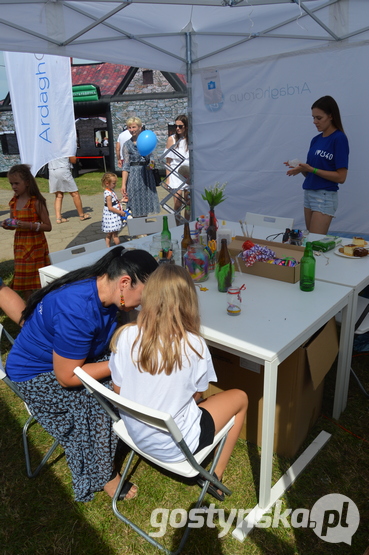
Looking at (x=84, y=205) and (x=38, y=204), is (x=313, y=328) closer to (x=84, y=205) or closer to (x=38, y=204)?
(x=38, y=204)

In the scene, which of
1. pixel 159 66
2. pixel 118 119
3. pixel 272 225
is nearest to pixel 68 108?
pixel 159 66

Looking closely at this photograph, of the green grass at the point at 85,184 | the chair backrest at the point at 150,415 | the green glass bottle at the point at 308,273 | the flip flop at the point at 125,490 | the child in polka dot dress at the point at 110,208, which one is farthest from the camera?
the green grass at the point at 85,184

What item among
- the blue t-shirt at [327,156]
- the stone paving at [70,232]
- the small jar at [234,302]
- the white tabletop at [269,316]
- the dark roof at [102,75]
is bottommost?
the stone paving at [70,232]

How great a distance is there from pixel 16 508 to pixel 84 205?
25.6 ft

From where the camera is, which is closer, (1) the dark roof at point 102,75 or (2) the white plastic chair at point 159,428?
(2) the white plastic chair at point 159,428

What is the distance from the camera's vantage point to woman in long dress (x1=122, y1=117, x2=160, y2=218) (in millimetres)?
5551

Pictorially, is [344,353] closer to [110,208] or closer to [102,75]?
[110,208]

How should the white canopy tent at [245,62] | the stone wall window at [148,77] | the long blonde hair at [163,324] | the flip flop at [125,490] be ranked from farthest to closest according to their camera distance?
the stone wall window at [148,77], the white canopy tent at [245,62], the flip flop at [125,490], the long blonde hair at [163,324]

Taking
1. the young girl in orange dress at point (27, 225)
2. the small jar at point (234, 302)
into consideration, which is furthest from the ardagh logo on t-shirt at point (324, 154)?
the young girl in orange dress at point (27, 225)

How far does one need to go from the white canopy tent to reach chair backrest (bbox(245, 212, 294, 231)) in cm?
154

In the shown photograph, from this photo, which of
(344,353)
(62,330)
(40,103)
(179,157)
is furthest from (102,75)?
(62,330)

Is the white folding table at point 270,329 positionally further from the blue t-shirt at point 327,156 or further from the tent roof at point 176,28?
the tent roof at point 176,28

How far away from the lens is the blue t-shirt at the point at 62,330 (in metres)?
1.67

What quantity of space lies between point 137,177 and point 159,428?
457 centimetres
